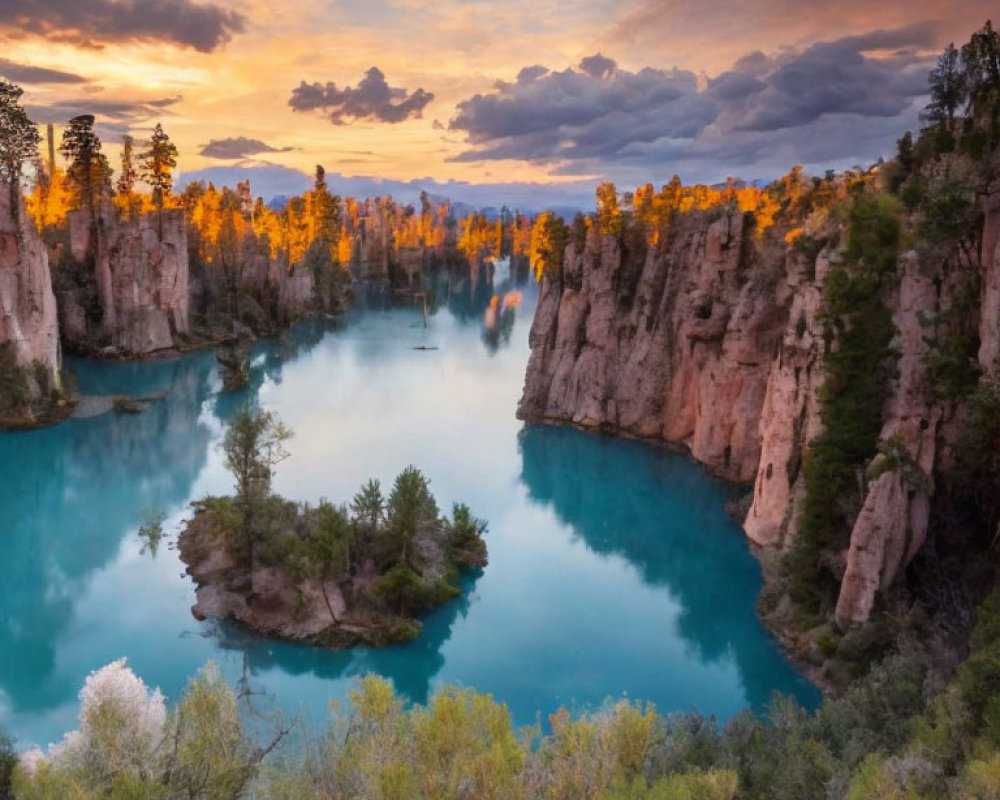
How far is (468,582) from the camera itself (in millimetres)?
22766

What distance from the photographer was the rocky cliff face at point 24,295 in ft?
118

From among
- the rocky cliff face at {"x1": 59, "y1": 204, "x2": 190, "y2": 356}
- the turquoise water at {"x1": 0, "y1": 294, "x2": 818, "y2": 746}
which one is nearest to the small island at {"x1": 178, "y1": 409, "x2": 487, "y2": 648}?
the turquoise water at {"x1": 0, "y1": 294, "x2": 818, "y2": 746}

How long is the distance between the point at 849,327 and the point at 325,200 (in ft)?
224

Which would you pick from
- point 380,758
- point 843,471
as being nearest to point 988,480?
point 843,471

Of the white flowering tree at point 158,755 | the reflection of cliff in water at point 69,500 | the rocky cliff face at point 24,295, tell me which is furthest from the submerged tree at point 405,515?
the rocky cliff face at point 24,295

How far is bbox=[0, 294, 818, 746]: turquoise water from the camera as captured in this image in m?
18.0

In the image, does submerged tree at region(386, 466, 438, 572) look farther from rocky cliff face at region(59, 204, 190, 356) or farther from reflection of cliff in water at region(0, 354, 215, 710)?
rocky cliff face at region(59, 204, 190, 356)

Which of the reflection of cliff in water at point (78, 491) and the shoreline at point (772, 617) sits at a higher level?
the shoreline at point (772, 617)

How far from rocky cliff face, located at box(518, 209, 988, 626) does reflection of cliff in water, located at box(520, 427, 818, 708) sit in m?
1.29

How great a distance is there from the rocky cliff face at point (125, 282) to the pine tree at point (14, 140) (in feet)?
33.4

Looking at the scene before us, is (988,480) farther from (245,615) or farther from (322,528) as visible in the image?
(245,615)

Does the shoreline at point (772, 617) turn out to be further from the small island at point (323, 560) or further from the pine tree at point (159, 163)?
the pine tree at point (159, 163)

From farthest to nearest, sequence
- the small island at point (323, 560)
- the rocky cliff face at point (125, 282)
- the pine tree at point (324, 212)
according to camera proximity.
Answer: the pine tree at point (324, 212) < the rocky cliff face at point (125, 282) < the small island at point (323, 560)

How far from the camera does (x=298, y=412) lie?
128 ft
